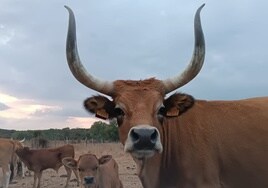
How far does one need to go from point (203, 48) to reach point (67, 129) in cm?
10285

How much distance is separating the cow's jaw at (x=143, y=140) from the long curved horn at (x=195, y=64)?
Answer: 146 centimetres

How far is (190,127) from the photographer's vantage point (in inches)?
389

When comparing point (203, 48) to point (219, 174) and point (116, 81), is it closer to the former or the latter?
point (116, 81)

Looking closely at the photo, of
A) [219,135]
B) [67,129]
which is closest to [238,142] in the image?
[219,135]

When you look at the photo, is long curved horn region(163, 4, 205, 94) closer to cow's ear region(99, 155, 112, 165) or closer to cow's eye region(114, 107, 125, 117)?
cow's eye region(114, 107, 125, 117)

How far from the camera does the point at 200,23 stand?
29.2ft

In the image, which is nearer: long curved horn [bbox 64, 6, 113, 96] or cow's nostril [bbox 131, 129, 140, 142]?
cow's nostril [bbox 131, 129, 140, 142]

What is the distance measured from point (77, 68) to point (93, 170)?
8.82 m

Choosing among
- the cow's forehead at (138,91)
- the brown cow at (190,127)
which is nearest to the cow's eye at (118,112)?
the brown cow at (190,127)

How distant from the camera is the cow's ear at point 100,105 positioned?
9000mm

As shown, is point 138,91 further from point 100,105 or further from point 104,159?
point 104,159

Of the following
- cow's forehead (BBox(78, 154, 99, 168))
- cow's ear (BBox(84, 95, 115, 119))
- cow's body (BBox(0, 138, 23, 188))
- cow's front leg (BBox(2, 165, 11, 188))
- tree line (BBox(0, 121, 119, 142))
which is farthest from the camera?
tree line (BBox(0, 121, 119, 142))

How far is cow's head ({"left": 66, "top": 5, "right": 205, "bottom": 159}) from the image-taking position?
7742mm

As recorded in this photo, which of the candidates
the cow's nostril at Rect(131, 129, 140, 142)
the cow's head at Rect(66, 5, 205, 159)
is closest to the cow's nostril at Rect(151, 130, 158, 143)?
the cow's head at Rect(66, 5, 205, 159)
